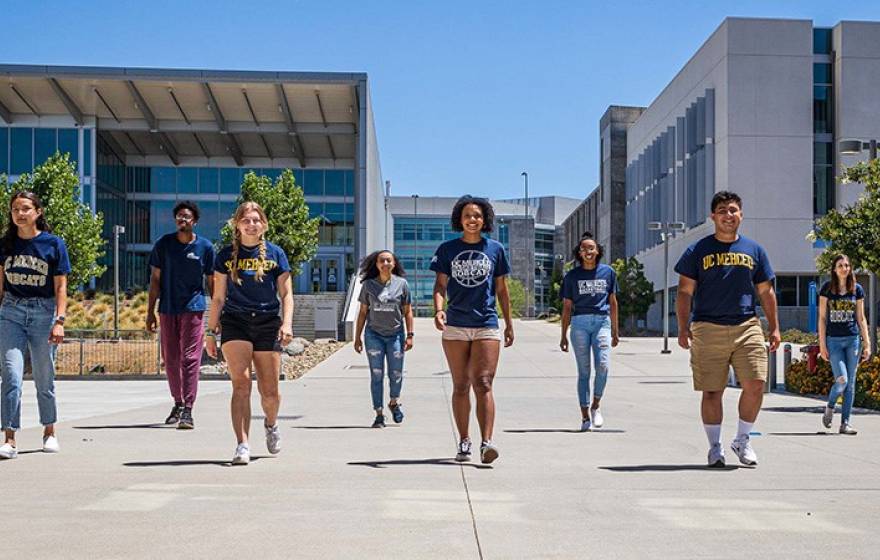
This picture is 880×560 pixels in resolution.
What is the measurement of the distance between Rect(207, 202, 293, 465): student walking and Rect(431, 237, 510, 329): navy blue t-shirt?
1.12m

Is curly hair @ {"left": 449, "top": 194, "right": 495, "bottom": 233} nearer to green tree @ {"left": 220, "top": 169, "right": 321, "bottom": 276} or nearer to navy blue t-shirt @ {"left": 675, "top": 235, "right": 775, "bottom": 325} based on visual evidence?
navy blue t-shirt @ {"left": 675, "top": 235, "right": 775, "bottom": 325}

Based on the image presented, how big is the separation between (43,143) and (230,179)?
9966 millimetres

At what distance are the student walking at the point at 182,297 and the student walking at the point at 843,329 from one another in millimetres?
5646

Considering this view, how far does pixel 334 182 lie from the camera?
2291 inches

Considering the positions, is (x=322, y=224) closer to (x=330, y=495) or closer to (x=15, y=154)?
(x=15, y=154)

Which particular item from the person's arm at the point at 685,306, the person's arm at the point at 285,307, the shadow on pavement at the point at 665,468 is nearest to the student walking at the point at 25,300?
the person's arm at the point at 285,307

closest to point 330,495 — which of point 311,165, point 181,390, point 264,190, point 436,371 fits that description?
point 181,390

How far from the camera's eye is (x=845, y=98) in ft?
155

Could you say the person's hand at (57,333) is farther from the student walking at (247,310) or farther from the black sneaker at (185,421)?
the black sneaker at (185,421)

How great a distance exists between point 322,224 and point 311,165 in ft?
10.7

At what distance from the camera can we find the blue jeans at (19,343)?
7.84m

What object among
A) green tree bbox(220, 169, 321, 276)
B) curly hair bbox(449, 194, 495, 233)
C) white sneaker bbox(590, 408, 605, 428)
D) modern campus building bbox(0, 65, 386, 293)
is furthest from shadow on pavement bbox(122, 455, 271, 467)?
modern campus building bbox(0, 65, 386, 293)

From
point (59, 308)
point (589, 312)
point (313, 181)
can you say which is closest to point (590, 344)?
point (589, 312)

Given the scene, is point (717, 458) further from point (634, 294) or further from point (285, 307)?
point (634, 294)
